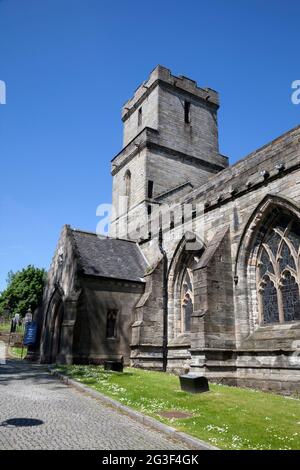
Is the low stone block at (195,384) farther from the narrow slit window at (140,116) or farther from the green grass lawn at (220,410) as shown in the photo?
the narrow slit window at (140,116)

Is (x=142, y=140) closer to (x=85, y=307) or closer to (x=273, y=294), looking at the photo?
(x=85, y=307)

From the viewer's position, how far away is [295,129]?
47.6ft

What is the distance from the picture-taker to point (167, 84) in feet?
109

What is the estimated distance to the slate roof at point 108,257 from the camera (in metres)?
20.0

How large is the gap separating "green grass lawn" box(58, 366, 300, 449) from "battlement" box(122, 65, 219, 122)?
89.7 ft

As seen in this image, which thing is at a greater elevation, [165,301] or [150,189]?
[150,189]

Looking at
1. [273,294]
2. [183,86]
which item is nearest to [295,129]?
[273,294]

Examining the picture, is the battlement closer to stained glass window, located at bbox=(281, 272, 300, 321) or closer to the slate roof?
the slate roof

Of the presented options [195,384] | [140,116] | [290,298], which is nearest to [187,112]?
[140,116]

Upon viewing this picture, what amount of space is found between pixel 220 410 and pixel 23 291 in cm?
4651

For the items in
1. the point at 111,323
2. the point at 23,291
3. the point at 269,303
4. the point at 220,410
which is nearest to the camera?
the point at 220,410

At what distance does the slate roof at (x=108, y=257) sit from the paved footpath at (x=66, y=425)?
961 cm

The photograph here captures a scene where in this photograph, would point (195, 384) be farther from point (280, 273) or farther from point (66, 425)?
point (280, 273)
